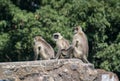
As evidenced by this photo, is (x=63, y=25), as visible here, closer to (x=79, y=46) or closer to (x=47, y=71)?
(x=79, y=46)

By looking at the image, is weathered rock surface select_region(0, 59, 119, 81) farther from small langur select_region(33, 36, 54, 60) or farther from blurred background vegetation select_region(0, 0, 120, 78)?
blurred background vegetation select_region(0, 0, 120, 78)

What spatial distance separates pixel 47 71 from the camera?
1359cm

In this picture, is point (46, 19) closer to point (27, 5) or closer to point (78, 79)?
point (27, 5)

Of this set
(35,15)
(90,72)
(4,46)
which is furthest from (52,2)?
(90,72)

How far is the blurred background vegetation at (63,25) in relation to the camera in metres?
22.6

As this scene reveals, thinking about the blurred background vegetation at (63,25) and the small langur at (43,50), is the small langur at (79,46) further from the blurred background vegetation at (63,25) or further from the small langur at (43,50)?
the blurred background vegetation at (63,25)

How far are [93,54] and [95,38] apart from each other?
706mm

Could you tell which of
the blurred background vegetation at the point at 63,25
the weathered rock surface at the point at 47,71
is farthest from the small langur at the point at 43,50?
the blurred background vegetation at the point at 63,25

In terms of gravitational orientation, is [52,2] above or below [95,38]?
above

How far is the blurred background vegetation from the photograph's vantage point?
22.6 meters

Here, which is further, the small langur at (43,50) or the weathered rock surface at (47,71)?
the small langur at (43,50)

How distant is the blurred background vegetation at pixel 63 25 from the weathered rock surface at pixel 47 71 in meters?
8.26

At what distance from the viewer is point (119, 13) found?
23.3 m

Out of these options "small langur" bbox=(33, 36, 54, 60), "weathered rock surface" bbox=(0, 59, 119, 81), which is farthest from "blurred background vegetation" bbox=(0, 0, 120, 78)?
"weathered rock surface" bbox=(0, 59, 119, 81)
